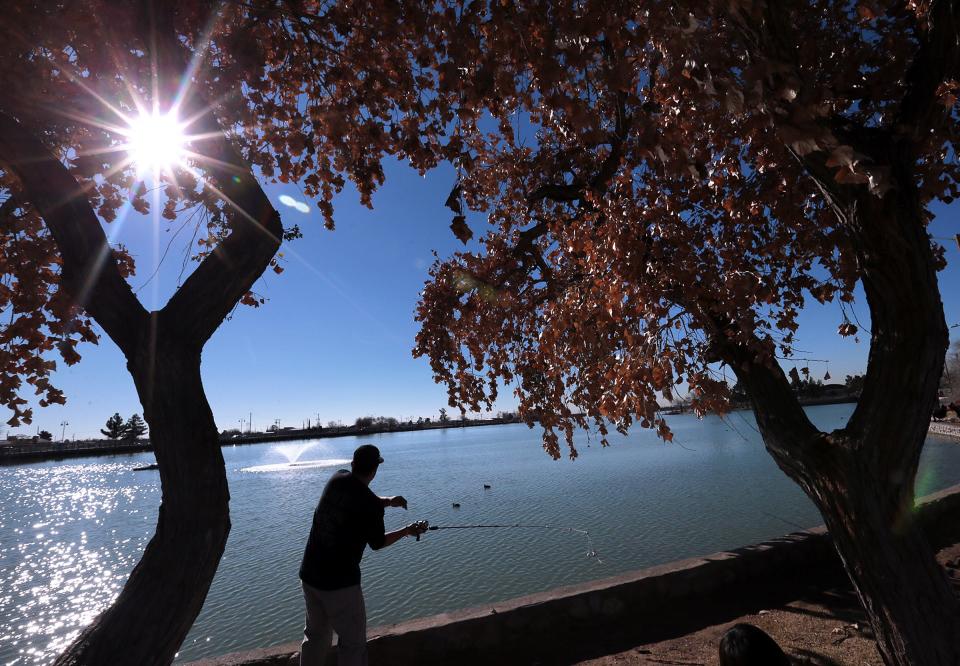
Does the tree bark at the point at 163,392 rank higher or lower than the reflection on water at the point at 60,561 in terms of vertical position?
higher

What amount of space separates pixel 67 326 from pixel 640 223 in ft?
18.0

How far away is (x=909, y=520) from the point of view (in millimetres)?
3475

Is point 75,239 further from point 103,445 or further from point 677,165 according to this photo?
point 103,445

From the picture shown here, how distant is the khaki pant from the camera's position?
400 cm

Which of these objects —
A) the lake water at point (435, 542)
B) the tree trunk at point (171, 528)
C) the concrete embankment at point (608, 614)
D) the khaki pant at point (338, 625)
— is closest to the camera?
the tree trunk at point (171, 528)

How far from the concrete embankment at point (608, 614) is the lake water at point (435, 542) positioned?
221cm

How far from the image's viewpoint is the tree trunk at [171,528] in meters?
2.50

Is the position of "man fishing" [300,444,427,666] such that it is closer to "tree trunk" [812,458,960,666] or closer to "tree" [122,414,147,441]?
"tree trunk" [812,458,960,666]

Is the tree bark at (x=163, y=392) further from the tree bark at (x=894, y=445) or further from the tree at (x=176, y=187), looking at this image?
the tree bark at (x=894, y=445)

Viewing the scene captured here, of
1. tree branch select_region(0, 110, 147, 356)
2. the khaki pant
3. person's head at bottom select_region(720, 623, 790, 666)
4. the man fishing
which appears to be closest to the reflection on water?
the khaki pant

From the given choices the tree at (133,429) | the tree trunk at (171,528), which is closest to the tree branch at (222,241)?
the tree trunk at (171,528)

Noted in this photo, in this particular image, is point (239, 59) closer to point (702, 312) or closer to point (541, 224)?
point (702, 312)

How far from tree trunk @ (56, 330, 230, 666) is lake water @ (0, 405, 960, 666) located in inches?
189

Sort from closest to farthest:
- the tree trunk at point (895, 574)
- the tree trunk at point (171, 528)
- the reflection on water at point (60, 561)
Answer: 1. the tree trunk at point (171, 528)
2. the tree trunk at point (895, 574)
3. the reflection on water at point (60, 561)
